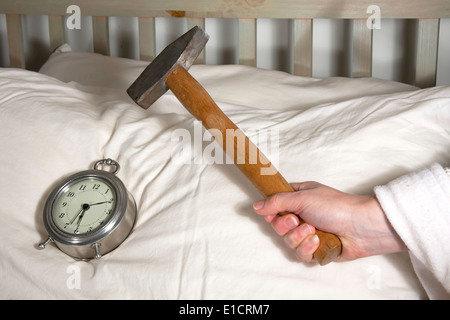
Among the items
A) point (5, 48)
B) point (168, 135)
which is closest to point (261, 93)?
point (168, 135)

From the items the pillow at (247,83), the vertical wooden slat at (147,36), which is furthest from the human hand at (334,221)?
the vertical wooden slat at (147,36)

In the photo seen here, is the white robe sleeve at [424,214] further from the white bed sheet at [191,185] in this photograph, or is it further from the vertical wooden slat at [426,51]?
the vertical wooden slat at [426,51]

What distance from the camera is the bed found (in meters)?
0.86

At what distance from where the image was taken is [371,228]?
2.67 ft

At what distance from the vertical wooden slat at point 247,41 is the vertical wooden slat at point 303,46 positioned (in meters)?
0.12

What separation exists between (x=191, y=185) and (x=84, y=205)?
20 centimetres

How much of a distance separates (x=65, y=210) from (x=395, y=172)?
0.60 metres

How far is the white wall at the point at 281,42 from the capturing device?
1.62 metres

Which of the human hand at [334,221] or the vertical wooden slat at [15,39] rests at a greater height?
the vertical wooden slat at [15,39]

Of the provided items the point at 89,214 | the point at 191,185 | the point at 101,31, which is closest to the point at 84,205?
the point at 89,214

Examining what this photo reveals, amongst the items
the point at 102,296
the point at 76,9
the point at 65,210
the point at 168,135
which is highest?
the point at 76,9

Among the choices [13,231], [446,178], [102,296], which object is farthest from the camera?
[13,231]

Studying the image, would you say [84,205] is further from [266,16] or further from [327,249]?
[266,16]
